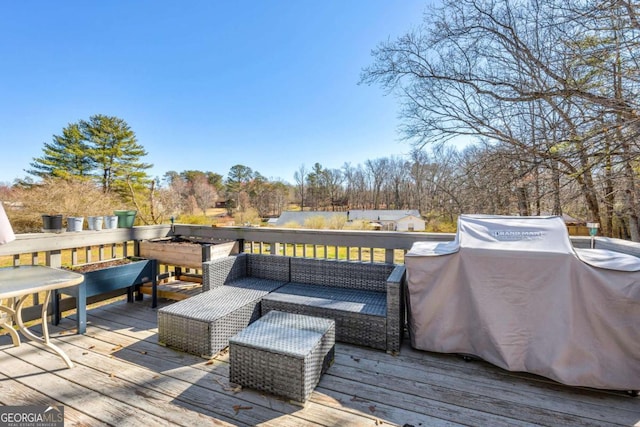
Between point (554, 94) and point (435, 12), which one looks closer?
point (554, 94)

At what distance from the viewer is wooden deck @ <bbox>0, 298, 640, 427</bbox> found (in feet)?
4.79

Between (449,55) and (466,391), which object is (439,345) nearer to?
(466,391)

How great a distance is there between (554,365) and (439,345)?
0.67m

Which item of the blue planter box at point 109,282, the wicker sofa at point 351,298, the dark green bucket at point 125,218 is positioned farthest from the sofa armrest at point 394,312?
the dark green bucket at point 125,218

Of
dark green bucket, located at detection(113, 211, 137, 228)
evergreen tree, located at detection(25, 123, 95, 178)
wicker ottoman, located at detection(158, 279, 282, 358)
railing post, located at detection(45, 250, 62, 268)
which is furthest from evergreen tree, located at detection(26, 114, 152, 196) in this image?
wicker ottoman, located at detection(158, 279, 282, 358)

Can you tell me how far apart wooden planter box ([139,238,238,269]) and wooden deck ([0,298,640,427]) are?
1073mm

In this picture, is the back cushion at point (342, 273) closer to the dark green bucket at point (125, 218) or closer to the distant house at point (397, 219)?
the dark green bucket at point (125, 218)

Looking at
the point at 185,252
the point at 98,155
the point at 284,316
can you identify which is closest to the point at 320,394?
the point at 284,316

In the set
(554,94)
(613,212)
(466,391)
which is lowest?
(466,391)

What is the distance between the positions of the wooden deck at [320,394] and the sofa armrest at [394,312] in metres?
0.11

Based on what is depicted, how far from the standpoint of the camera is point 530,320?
5.78ft

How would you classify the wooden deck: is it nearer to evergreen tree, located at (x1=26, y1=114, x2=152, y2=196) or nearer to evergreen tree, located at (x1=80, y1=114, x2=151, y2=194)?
evergreen tree, located at (x1=26, y1=114, x2=152, y2=196)

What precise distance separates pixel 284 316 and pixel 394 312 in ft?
Answer: 2.81

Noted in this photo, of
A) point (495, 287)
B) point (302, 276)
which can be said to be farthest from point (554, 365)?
point (302, 276)
